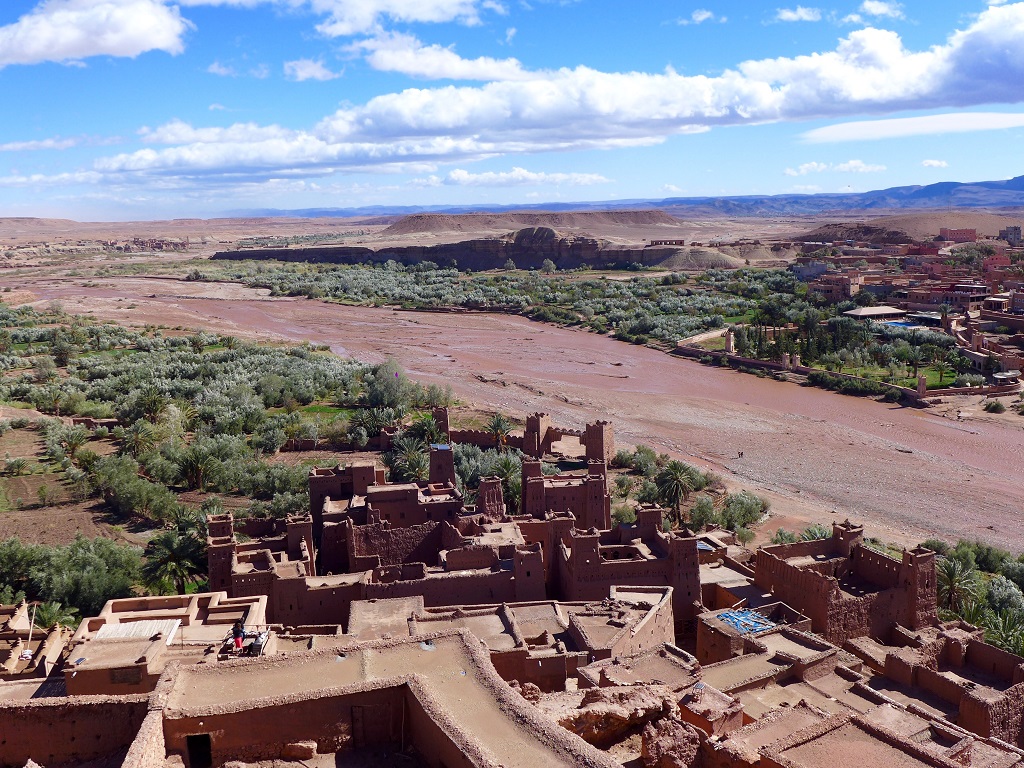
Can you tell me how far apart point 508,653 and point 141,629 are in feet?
20.2

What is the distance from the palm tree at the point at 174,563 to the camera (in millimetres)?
19219

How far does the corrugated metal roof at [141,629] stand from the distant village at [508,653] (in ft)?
0.19

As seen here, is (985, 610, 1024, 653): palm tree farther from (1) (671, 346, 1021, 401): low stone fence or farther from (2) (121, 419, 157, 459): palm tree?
(1) (671, 346, 1021, 401): low stone fence

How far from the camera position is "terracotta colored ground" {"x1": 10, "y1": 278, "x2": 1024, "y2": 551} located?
30.5m

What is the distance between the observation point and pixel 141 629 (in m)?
14.5

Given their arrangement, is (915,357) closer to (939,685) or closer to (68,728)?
(939,685)

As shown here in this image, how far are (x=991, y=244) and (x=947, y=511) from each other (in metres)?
92.7

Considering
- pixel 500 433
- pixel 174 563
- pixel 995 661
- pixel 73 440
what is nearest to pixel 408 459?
pixel 500 433

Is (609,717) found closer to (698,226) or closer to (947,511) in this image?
(947,511)

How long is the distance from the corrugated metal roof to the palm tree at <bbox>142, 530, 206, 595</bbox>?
4158mm

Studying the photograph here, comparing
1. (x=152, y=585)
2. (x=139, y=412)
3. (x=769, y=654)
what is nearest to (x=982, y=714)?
(x=769, y=654)

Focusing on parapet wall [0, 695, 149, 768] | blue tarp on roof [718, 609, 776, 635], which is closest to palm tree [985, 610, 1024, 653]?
blue tarp on roof [718, 609, 776, 635]

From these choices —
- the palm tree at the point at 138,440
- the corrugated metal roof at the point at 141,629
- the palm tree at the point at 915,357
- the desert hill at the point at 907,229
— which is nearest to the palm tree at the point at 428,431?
the palm tree at the point at 138,440

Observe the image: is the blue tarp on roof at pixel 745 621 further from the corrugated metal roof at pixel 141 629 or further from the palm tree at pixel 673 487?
the corrugated metal roof at pixel 141 629
